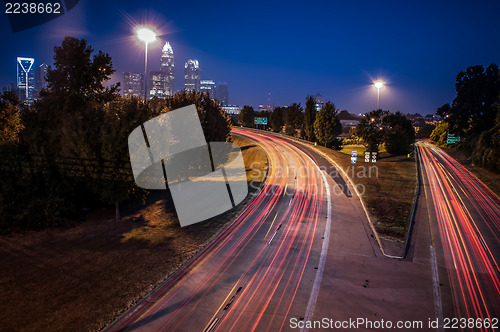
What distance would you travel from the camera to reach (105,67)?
28047 millimetres

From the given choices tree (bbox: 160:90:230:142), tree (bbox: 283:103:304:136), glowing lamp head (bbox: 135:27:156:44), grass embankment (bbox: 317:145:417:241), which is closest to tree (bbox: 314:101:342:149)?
grass embankment (bbox: 317:145:417:241)

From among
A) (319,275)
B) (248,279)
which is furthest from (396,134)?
(248,279)

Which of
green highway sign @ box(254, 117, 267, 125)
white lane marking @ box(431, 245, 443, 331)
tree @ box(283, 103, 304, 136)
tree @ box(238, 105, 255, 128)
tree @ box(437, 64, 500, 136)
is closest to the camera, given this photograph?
white lane marking @ box(431, 245, 443, 331)

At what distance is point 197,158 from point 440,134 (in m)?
78.3

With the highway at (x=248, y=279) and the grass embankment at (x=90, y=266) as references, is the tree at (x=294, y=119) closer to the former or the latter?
the highway at (x=248, y=279)

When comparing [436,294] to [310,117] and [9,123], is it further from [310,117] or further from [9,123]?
[310,117]

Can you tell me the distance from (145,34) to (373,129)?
3472 centimetres

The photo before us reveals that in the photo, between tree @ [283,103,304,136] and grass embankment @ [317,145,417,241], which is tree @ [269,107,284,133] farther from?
grass embankment @ [317,145,417,241]

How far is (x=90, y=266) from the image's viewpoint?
1452cm

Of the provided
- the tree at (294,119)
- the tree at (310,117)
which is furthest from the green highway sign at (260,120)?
the tree at (310,117)

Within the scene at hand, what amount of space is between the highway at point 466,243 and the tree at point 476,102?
31303mm

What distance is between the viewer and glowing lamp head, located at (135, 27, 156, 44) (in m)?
27.0

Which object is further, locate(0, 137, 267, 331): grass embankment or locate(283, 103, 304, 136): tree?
locate(283, 103, 304, 136): tree

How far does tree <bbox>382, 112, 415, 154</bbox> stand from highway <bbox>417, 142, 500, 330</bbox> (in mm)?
12844
